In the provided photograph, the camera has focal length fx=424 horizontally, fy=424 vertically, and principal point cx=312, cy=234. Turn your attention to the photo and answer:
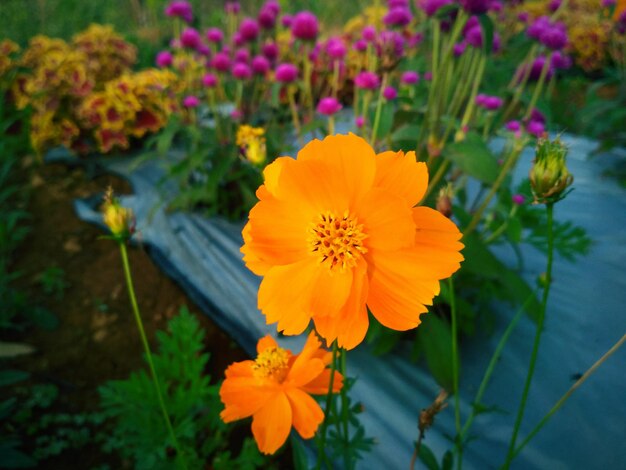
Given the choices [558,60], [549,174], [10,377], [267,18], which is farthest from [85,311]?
[558,60]

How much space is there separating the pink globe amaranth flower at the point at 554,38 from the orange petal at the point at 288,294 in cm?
111

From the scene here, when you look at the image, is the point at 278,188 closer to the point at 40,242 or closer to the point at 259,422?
the point at 259,422

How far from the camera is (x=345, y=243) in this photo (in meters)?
0.38

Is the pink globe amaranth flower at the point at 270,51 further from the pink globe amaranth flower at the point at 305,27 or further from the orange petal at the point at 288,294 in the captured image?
the orange petal at the point at 288,294

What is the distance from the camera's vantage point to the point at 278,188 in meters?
0.37

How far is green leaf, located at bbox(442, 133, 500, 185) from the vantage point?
96cm

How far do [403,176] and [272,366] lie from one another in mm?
→ 270

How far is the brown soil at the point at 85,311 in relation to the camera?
1370 millimetres

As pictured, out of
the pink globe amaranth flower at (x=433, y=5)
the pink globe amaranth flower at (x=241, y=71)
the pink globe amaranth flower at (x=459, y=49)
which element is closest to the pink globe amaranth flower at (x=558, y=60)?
the pink globe amaranth flower at (x=459, y=49)

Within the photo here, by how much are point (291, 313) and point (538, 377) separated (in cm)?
92

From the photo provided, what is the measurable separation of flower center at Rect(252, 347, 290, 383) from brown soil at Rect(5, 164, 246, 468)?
90 cm

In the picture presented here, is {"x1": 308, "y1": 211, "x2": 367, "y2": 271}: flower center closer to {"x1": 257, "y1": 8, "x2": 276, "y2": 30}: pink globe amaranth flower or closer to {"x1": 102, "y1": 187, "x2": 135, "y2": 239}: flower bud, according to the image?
{"x1": 102, "y1": 187, "x2": 135, "y2": 239}: flower bud

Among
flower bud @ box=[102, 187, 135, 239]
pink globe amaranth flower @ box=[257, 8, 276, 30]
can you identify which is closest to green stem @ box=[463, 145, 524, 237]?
flower bud @ box=[102, 187, 135, 239]

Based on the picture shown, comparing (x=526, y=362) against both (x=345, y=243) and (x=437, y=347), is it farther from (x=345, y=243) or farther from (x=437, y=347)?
(x=345, y=243)
